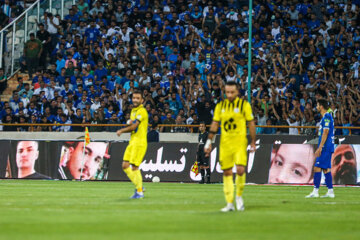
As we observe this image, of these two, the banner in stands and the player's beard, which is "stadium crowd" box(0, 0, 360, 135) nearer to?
the banner in stands

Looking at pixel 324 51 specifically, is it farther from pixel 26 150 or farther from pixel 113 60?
pixel 26 150

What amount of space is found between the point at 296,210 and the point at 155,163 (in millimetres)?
13106

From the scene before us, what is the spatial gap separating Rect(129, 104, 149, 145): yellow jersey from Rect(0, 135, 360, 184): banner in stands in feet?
29.9

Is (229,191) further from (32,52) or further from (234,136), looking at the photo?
(32,52)

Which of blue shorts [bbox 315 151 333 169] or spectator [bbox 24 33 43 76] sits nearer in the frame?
blue shorts [bbox 315 151 333 169]

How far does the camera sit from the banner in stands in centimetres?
2389

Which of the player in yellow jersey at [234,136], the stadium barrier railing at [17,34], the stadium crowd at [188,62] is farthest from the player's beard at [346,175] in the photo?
the stadium barrier railing at [17,34]

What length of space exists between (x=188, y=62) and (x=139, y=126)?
618 inches

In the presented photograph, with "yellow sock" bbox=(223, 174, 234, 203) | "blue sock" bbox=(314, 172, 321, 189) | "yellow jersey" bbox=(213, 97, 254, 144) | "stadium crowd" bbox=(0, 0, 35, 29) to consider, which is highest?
"stadium crowd" bbox=(0, 0, 35, 29)

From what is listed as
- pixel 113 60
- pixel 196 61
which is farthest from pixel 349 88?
pixel 113 60

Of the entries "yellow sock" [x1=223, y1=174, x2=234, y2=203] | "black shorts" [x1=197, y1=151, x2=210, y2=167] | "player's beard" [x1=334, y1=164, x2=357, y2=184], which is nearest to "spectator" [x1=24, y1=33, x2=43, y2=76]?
"black shorts" [x1=197, y1=151, x2=210, y2=167]

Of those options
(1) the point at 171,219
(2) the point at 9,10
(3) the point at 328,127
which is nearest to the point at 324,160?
(3) the point at 328,127

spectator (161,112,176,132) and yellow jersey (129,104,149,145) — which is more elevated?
yellow jersey (129,104,149,145)

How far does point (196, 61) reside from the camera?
31.0 meters
